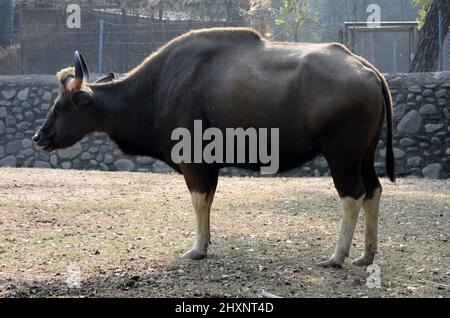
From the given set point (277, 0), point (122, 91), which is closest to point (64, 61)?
point (122, 91)

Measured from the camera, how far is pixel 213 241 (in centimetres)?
747

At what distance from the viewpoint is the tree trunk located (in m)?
15.4

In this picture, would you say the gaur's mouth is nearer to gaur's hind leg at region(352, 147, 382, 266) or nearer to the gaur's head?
the gaur's head

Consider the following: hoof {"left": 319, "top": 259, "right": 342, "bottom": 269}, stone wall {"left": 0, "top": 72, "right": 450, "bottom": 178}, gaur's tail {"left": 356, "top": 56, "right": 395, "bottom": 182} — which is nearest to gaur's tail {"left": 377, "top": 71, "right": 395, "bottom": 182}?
gaur's tail {"left": 356, "top": 56, "right": 395, "bottom": 182}

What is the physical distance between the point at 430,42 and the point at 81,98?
10.1 meters

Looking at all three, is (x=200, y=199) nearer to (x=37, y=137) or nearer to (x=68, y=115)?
(x=68, y=115)

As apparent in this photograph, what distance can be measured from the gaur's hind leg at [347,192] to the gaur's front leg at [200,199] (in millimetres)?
1073

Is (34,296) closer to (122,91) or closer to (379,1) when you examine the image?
(122,91)

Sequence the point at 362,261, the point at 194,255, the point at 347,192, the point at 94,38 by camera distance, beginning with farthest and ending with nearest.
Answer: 1. the point at 94,38
2. the point at 194,255
3. the point at 362,261
4. the point at 347,192

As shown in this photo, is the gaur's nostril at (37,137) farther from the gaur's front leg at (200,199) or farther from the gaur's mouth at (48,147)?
the gaur's front leg at (200,199)

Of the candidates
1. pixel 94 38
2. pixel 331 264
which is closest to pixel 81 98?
pixel 331 264

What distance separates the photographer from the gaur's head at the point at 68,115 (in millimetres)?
7035

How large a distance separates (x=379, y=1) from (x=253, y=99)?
123 feet

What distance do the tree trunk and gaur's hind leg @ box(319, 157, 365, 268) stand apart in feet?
32.8
